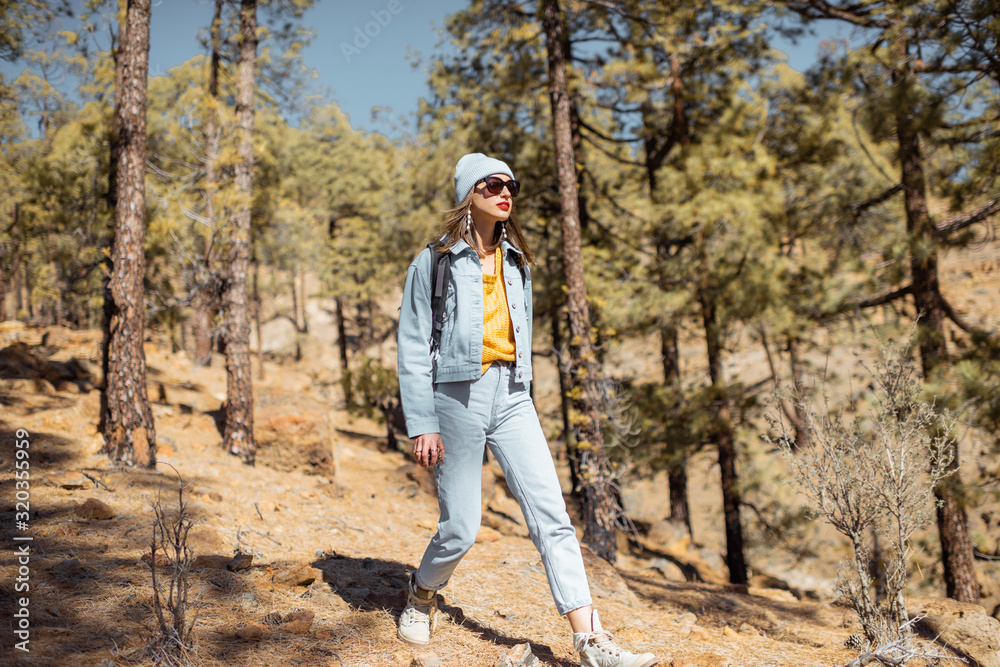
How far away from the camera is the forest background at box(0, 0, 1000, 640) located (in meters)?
5.69

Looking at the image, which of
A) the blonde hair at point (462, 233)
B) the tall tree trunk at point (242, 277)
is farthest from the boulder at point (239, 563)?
the tall tree trunk at point (242, 277)

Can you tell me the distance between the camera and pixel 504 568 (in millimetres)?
4293

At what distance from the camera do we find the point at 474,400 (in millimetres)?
2523

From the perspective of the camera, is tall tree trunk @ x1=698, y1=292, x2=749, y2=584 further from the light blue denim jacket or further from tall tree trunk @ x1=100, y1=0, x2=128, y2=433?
tall tree trunk @ x1=100, y1=0, x2=128, y2=433

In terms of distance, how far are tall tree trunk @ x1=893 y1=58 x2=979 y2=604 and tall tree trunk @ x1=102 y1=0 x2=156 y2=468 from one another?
25.2 ft

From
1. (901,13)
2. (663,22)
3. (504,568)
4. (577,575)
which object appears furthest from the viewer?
(663,22)

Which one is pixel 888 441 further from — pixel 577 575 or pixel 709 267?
pixel 709 267

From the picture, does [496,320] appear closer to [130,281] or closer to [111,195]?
[130,281]

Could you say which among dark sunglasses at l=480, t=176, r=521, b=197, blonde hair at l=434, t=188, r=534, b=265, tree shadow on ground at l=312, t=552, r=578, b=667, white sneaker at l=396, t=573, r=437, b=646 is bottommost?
tree shadow on ground at l=312, t=552, r=578, b=667

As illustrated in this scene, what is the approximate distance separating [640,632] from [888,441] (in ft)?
6.03

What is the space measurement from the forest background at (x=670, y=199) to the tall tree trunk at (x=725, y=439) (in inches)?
1.3

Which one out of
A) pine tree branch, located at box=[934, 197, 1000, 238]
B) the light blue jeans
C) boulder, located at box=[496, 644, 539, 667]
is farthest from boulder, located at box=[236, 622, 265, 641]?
pine tree branch, located at box=[934, 197, 1000, 238]

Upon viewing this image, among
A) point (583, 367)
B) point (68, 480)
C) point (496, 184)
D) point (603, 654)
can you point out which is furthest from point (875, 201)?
point (68, 480)

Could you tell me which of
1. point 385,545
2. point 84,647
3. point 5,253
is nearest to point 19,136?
point 5,253
